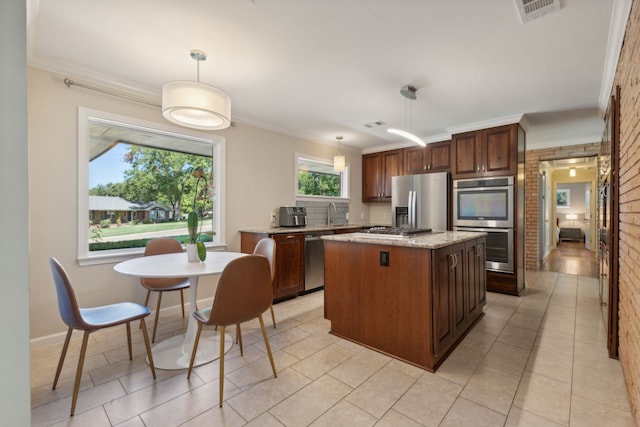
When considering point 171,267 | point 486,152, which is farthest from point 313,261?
point 486,152

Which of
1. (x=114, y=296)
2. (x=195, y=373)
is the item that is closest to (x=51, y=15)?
(x=114, y=296)

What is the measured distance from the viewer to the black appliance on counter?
4.19m

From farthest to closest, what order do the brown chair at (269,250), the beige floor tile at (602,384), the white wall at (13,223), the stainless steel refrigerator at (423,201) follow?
1. the stainless steel refrigerator at (423,201)
2. the brown chair at (269,250)
3. the beige floor tile at (602,384)
4. the white wall at (13,223)

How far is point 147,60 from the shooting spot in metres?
2.42

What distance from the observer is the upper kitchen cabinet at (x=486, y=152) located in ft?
12.4

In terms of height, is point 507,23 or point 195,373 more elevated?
point 507,23

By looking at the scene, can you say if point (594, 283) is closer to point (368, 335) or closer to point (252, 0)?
point (368, 335)

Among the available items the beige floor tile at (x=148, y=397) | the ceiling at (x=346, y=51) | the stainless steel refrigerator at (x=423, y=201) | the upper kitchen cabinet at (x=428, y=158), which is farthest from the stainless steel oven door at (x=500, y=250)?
the beige floor tile at (x=148, y=397)

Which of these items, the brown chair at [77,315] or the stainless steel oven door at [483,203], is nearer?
the brown chair at [77,315]

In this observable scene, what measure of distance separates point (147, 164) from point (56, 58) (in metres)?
1.12

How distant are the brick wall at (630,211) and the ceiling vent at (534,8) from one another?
383 mm

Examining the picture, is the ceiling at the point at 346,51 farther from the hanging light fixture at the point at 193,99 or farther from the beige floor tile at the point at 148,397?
the beige floor tile at the point at 148,397

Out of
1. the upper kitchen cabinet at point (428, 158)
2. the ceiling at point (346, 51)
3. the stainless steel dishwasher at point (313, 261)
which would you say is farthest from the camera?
the upper kitchen cabinet at point (428, 158)

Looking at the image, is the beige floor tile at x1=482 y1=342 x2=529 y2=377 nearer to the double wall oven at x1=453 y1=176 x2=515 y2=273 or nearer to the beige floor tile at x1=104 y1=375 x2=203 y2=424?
the double wall oven at x1=453 y1=176 x2=515 y2=273
